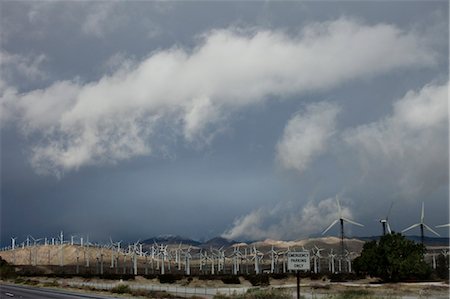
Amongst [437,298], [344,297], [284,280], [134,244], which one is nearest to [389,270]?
[284,280]

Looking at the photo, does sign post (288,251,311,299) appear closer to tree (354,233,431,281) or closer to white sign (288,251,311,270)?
white sign (288,251,311,270)

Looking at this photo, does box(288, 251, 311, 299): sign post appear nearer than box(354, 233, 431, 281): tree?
Yes

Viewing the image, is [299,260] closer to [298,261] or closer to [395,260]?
[298,261]

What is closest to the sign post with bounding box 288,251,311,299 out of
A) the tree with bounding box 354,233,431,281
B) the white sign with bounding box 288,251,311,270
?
the white sign with bounding box 288,251,311,270

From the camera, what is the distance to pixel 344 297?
1901 inches

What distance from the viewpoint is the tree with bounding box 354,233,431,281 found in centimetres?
8844

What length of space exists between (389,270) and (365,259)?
4.90 m

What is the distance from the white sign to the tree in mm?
62524

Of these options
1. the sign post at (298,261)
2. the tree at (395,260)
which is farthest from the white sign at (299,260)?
the tree at (395,260)

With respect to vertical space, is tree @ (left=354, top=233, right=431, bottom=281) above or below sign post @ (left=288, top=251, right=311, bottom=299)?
below

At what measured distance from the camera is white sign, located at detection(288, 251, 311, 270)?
98.8 feet

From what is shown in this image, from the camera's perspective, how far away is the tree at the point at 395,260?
88438 mm

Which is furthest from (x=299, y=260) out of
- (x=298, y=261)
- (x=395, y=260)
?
(x=395, y=260)

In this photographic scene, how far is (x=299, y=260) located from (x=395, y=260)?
6311 centimetres
